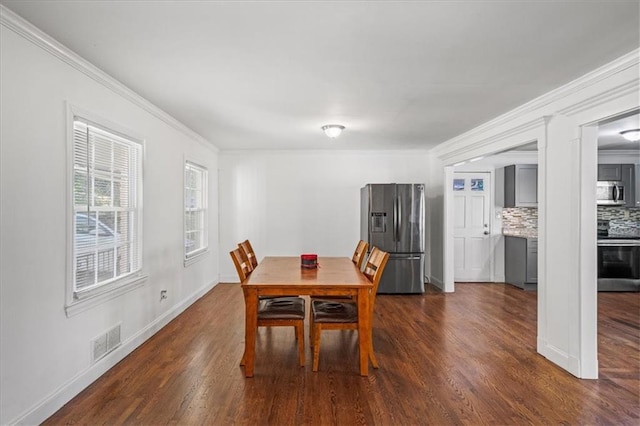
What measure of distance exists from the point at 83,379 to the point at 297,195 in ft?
14.3

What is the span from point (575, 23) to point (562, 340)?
247 cm

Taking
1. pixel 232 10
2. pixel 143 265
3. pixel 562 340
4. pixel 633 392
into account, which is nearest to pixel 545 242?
pixel 562 340

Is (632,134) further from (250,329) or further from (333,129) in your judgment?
(250,329)

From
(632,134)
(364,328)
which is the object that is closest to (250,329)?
(364,328)

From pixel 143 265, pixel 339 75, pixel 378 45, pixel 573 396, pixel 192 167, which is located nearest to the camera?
pixel 378 45

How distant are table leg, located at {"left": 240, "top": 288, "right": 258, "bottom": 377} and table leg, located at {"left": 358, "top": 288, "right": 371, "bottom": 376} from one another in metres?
0.84

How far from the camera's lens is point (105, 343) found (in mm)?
2967

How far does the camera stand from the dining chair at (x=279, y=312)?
120 inches

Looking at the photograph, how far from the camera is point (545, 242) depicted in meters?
3.33

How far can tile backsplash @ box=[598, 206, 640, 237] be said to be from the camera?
634 centimetres

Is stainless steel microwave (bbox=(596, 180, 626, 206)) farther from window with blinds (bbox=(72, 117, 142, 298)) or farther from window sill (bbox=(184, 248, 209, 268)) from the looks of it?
window with blinds (bbox=(72, 117, 142, 298))

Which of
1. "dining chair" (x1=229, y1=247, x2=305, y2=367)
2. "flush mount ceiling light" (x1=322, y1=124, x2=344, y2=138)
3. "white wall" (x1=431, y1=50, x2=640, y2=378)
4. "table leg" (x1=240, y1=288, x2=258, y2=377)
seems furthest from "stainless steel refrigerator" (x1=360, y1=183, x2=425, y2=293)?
"table leg" (x1=240, y1=288, x2=258, y2=377)

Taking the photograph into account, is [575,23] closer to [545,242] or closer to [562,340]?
[545,242]

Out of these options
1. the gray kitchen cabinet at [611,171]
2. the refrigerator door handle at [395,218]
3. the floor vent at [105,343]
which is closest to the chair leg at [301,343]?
the floor vent at [105,343]
